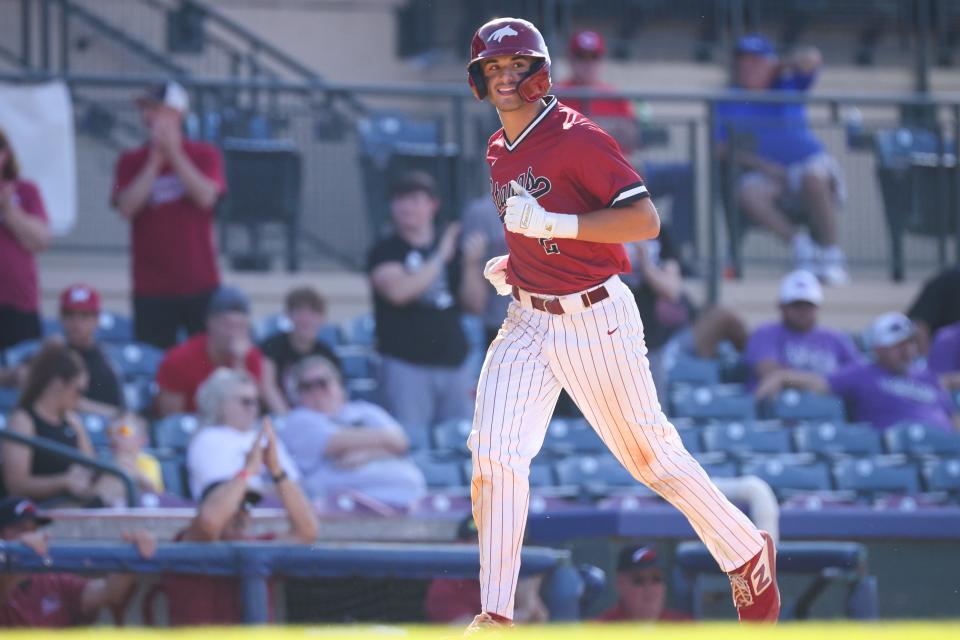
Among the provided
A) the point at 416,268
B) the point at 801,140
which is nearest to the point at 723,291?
the point at 801,140

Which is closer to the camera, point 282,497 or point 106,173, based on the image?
point 282,497

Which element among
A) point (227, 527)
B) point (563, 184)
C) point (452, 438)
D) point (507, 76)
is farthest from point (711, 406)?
point (507, 76)

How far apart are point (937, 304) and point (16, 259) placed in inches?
223

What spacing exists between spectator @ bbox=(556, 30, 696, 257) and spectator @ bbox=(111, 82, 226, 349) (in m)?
2.40

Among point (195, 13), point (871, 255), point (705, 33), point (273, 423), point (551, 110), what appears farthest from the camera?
point (705, 33)

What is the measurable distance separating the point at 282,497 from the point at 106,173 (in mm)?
4395

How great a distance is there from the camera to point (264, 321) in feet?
33.2

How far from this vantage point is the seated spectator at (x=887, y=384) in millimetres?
9812

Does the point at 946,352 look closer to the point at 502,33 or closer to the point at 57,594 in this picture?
the point at 57,594

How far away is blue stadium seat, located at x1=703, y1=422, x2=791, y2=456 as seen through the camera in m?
9.07

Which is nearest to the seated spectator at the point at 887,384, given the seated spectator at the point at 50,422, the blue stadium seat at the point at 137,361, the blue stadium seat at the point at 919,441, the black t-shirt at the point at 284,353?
the blue stadium seat at the point at 919,441

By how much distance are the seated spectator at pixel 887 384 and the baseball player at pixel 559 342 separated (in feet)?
16.0

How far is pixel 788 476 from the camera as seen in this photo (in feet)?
28.5

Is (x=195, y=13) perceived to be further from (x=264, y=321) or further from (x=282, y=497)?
(x=282, y=497)
